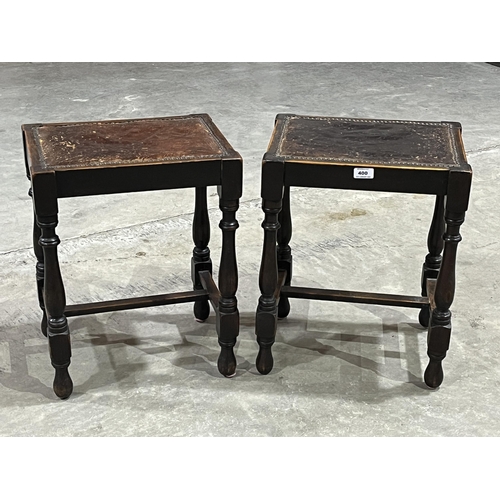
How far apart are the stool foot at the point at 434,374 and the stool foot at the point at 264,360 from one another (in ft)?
1.50

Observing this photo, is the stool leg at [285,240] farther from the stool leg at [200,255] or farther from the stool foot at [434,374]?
the stool foot at [434,374]

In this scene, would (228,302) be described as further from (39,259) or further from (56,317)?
(39,259)

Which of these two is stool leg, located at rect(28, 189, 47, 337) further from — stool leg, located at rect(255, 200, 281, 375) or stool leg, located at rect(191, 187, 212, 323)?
stool leg, located at rect(255, 200, 281, 375)

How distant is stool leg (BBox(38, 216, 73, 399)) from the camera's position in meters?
2.20

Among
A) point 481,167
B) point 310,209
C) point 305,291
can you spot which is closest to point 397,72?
point 481,167

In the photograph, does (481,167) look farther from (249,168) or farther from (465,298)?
(465,298)

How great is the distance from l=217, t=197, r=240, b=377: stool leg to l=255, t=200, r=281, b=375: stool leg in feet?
0.24

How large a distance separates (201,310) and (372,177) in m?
0.85

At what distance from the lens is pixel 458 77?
606 cm

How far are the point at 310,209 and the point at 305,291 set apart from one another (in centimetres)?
120

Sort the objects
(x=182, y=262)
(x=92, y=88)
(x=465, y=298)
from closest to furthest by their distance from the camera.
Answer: (x=465, y=298) → (x=182, y=262) → (x=92, y=88)

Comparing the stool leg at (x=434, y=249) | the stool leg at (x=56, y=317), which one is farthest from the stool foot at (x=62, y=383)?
the stool leg at (x=434, y=249)

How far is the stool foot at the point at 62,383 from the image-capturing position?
2.36 m

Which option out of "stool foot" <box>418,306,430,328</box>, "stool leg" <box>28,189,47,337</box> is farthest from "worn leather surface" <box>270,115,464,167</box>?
"stool leg" <box>28,189,47,337</box>
